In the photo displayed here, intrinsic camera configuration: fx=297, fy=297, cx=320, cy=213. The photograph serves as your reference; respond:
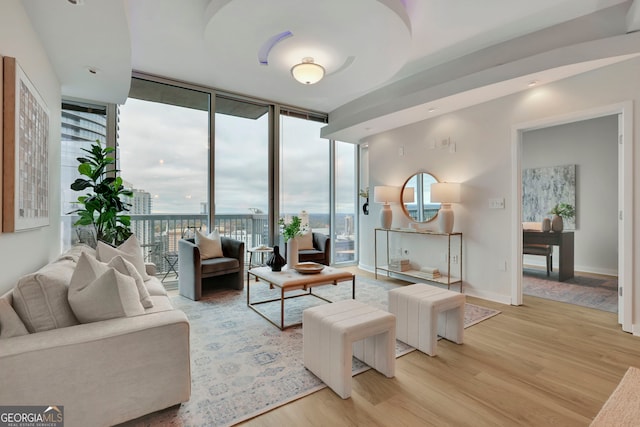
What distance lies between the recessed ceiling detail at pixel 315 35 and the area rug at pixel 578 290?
3.68 meters

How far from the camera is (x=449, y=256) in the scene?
4.05m

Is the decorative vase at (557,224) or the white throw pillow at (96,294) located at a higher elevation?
the decorative vase at (557,224)

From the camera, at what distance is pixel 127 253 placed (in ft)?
9.65

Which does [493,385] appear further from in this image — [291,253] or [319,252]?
[319,252]

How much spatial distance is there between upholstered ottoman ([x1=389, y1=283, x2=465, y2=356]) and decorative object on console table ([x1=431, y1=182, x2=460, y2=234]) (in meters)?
1.67

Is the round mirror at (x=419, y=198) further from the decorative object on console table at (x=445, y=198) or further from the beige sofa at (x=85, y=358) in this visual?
the beige sofa at (x=85, y=358)

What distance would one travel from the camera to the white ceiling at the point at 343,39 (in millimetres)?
2381

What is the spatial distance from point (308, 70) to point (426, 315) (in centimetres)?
264

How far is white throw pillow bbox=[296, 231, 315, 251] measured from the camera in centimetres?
518

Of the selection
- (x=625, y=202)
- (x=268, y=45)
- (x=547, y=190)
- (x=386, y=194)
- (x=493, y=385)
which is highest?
(x=268, y=45)

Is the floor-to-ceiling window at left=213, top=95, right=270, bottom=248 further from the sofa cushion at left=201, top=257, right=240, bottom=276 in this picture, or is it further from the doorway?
the doorway

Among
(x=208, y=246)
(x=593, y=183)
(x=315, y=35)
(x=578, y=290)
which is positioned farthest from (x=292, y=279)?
(x=593, y=183)

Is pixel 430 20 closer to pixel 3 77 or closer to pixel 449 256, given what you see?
pixel 449 256

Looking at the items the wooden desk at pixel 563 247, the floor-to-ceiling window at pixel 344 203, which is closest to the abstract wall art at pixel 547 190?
the wooden desk at pixel 563 247
